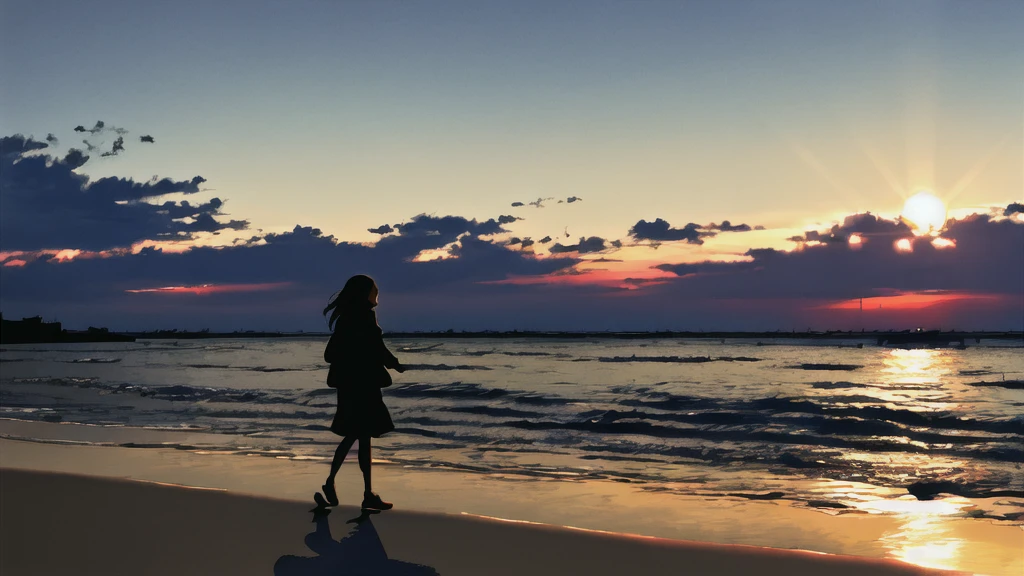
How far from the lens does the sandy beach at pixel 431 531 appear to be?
219 inches

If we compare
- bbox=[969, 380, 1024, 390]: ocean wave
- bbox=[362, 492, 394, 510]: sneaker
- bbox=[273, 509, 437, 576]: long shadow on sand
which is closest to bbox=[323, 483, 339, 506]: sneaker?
bbox=[362, 492, 394, 510]: sneaker

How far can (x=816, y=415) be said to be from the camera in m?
19.0

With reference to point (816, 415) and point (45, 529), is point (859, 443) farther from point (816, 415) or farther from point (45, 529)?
point (45, 529)

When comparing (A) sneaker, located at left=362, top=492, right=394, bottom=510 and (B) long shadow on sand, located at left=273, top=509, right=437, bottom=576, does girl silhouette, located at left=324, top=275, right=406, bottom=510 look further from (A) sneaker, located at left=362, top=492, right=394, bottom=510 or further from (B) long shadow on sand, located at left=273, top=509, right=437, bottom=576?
(B) long shadow on sand, located at left=273, top=509, right=437, bottom=576

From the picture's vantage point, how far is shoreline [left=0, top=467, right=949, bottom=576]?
5.48 m

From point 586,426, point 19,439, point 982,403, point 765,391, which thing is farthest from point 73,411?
point 982,403

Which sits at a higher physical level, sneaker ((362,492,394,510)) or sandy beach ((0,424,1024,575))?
sneaker ((362,492,394,510))

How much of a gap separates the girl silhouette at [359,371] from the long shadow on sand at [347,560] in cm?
95

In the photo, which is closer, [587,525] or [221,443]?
[587,525]

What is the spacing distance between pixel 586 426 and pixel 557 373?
19.8 metres

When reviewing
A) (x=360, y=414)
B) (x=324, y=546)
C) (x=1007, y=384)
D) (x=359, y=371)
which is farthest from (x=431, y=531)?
(x=1007, y=384)

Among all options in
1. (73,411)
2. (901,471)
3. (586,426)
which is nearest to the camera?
(901,471)

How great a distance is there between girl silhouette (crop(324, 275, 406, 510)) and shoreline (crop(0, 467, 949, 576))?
0.74m

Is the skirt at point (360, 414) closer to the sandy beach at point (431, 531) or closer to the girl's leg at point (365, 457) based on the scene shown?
the girl's leg at point (365, 457)
